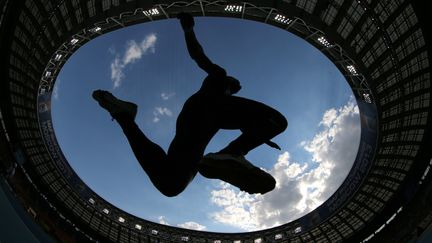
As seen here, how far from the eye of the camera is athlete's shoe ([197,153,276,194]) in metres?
5.07

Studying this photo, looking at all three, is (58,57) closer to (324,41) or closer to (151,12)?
(151,12)

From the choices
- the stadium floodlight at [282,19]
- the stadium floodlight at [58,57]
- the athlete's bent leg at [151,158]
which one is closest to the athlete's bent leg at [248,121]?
the athlete's bent leg at [151,158]

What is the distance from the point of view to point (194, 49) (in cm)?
542

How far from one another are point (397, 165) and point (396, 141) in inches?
102

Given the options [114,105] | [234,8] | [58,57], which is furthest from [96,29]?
[114,105]

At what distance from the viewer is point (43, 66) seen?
100 feet

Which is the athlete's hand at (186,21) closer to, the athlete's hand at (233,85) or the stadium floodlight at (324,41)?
the athlete's hand at (233,85)

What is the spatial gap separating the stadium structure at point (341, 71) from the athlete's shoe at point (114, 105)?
19.7 metres

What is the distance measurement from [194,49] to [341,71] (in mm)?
29007

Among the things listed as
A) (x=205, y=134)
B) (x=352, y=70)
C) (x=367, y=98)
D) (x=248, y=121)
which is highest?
(x=352, y=70)

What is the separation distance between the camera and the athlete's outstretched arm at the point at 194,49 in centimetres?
539

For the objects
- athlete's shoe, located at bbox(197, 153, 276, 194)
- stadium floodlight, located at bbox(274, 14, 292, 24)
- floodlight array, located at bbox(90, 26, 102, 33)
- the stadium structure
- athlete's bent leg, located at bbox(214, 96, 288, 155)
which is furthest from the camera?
floodlight array, located at bbox(90, 26, 102, 33)

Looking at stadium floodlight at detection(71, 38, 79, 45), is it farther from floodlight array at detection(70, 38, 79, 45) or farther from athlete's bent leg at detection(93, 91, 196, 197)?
athlete's bent leg at detection(93, 91, 196, 197)

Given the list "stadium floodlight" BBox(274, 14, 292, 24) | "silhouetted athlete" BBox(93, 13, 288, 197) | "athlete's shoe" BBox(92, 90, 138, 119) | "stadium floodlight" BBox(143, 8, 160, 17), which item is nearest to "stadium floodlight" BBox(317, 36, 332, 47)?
"stadium floodlight" BBox(274, 14, 292, 24)
